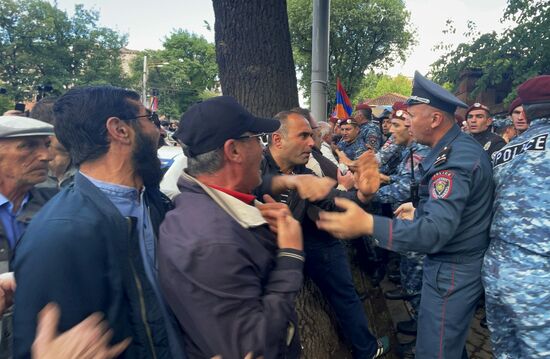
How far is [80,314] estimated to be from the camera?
1.23 metres

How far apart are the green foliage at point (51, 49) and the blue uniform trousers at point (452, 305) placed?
96.0 ft

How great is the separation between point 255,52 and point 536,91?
7.11 ft

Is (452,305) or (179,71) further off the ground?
(179,71)

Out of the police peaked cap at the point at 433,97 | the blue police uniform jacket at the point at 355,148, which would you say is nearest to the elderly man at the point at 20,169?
the police peaked cap at the point at 433,97

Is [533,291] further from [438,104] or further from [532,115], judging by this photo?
[438,104]

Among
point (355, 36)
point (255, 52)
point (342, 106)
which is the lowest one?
point (342, 106)

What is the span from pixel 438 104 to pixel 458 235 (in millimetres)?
837

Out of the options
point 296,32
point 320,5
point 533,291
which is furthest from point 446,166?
point 296,32

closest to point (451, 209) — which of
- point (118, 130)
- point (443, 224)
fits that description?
point (443, 224)

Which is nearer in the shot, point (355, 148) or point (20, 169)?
point (20, 169)

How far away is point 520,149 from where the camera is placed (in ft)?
7.40

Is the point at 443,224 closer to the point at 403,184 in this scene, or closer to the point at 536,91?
the point at 536,91

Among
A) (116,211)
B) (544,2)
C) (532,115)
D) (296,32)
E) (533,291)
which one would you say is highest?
(296,32)

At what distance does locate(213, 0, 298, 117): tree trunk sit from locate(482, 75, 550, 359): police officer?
197cm
